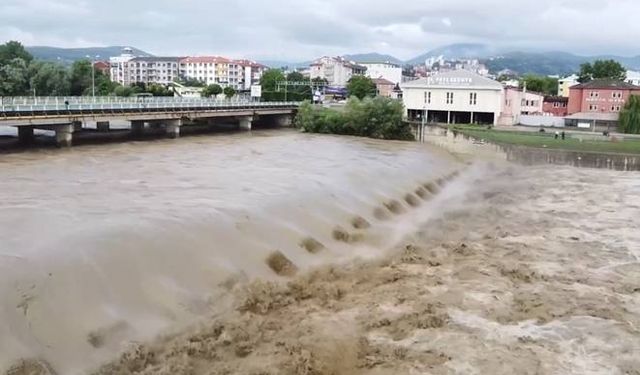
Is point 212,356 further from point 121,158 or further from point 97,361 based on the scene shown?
point 121,158

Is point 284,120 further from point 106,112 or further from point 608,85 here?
point 608,85

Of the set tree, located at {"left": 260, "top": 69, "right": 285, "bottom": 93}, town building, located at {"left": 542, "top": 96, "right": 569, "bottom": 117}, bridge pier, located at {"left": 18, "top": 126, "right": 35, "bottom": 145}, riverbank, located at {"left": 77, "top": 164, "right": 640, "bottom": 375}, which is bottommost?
riverbank, located at {"left": 77, "top": 164, "right": 640, "bottom": 375}

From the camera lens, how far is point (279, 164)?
135 feet

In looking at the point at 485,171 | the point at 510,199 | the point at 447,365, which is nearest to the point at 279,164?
the point at 510,199

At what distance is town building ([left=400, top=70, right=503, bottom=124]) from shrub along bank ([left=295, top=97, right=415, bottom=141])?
33.7ft

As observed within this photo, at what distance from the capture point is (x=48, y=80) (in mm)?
100875

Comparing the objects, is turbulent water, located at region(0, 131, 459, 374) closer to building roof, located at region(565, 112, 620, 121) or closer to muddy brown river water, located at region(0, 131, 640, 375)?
muddy brown river water, located at region(0, 131, 640, 375)

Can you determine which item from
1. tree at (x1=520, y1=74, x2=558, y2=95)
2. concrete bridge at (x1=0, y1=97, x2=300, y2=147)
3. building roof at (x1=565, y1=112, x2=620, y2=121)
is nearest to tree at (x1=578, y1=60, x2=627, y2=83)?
tree at (x1=520, y1=74, x2=558, y2=95)

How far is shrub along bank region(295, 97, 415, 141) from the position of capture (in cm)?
6800

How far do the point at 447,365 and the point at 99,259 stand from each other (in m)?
9.74

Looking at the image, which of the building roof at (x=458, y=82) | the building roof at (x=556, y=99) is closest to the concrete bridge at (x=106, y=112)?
the building roof at (x=458, y=82)

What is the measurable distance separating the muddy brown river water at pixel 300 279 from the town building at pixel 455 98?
148 ft

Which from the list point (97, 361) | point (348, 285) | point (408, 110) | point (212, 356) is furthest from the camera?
point (408, 110)

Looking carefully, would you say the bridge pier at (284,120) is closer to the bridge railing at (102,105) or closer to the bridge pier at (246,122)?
the bridge railing at (102,105)
